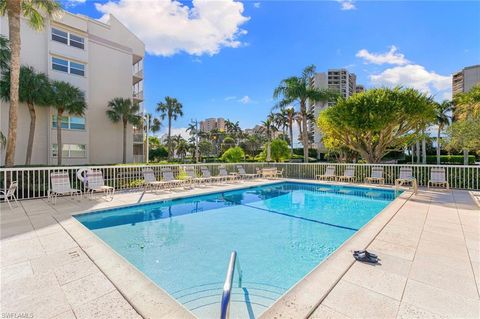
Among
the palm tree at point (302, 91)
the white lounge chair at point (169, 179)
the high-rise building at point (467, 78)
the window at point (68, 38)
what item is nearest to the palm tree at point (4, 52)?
the window at point (68, 38)

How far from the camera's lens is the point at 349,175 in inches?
496

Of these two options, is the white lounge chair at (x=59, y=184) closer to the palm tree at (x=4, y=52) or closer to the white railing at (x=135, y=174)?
the white railing at (x=135, y=174)

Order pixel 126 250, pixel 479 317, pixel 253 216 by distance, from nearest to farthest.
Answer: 1. pixel 479 317
2. pixel 126 250
3. pixel 253 216

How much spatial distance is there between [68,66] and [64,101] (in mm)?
3859

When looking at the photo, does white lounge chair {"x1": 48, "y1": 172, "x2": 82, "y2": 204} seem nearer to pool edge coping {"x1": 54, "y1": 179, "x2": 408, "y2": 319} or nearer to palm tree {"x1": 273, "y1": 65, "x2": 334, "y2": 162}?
pool edge coping {"x1": 54, "y1": 179, "x2": 408, "y2": 319}

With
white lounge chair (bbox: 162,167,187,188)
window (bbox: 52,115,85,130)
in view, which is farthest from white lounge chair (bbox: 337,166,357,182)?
window (bbox: 52,115,85,130)

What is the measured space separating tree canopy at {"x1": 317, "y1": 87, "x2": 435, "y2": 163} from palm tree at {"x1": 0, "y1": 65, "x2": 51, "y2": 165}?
19.5 m

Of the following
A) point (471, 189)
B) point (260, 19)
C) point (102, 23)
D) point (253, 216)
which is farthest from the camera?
point (102, 23)

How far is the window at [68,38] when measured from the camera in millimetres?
18013

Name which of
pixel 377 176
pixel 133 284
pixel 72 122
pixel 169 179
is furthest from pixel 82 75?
pixel 377 176

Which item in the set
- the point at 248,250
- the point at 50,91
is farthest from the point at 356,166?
the point at 50,91

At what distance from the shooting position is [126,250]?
4.36m

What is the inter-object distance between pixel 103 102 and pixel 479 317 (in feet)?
81.0

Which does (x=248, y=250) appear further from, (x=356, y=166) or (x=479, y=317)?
(x=356, y=166)
